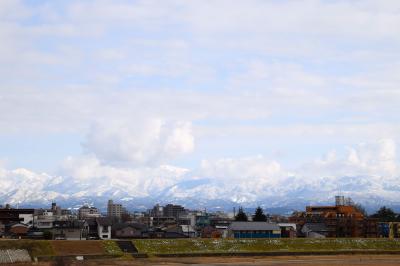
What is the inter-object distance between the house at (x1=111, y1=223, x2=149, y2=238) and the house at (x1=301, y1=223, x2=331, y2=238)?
102 feet

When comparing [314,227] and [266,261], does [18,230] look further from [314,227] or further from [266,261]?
[314,227]

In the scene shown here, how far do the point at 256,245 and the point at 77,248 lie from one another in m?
26.2

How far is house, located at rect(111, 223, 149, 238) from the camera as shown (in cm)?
10500

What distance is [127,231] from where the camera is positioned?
10575 centimetres

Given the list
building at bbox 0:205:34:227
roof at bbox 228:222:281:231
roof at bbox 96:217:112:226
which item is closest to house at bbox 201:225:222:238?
roof at bbox 228:222:281:231

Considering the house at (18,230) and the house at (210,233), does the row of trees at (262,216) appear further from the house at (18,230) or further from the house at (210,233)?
the house at (18,230)

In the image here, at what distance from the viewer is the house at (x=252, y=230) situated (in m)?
105

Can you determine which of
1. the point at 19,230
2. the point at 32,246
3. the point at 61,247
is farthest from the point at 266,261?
the point at 19,230

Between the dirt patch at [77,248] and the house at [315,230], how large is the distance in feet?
147

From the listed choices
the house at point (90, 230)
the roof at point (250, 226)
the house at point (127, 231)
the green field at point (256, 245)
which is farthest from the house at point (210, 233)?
the green field at point (256, 245)

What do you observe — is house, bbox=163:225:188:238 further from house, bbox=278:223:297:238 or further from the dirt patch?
the dirt patch

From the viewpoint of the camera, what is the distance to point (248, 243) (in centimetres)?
9025

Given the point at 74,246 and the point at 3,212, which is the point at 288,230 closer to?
the point at 74,246

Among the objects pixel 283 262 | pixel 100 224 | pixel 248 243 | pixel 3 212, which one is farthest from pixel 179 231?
pixel 283 262
